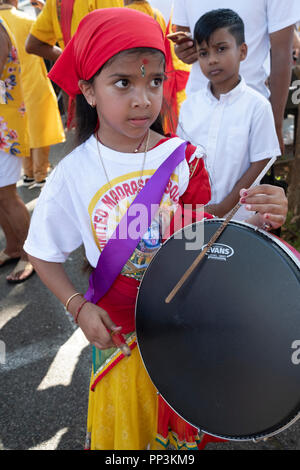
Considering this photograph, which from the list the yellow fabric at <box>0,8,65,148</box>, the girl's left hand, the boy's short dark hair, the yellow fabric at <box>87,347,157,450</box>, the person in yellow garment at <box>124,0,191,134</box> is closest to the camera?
the girl's left hand

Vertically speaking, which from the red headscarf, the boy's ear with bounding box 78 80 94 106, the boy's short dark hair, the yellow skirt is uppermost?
the boy's short dark hair

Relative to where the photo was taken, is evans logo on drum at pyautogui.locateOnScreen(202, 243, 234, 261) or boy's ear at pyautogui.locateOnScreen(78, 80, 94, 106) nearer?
evans logo on drum at pyautogui.locateOnScreen(202, 243, 234, 261)

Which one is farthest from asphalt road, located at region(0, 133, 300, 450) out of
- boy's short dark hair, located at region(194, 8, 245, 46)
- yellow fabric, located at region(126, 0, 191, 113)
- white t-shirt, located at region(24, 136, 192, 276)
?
yellow fabric, located at region(126, 0, 191, 113)

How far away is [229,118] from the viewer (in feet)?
6.00

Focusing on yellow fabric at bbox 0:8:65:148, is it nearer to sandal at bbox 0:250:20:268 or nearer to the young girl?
sandal at bbox 0:250:20:268

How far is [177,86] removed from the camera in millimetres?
2699

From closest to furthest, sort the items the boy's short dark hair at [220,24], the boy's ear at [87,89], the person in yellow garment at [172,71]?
1. the boy's ear at [87,89]
2. the boy's short dark hair at [220,24]
3. the person in yellow garment at [172,71]

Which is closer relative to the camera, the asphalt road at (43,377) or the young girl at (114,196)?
the young girl at (114,196)

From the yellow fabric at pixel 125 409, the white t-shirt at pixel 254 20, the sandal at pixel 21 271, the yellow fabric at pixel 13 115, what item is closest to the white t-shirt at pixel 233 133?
the white t-shirt at pixel 254 20

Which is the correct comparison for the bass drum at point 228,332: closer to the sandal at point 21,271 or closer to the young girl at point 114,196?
the young girl at point 114,196

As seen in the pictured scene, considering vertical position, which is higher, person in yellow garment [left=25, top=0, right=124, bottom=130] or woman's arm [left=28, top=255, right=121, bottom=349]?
person in yellow garment [left=25, top=0, right=124, bottom=130]

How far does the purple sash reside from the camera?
1147 mm

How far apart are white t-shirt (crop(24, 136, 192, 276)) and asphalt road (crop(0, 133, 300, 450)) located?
6.7 inches

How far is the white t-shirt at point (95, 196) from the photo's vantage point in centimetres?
118
